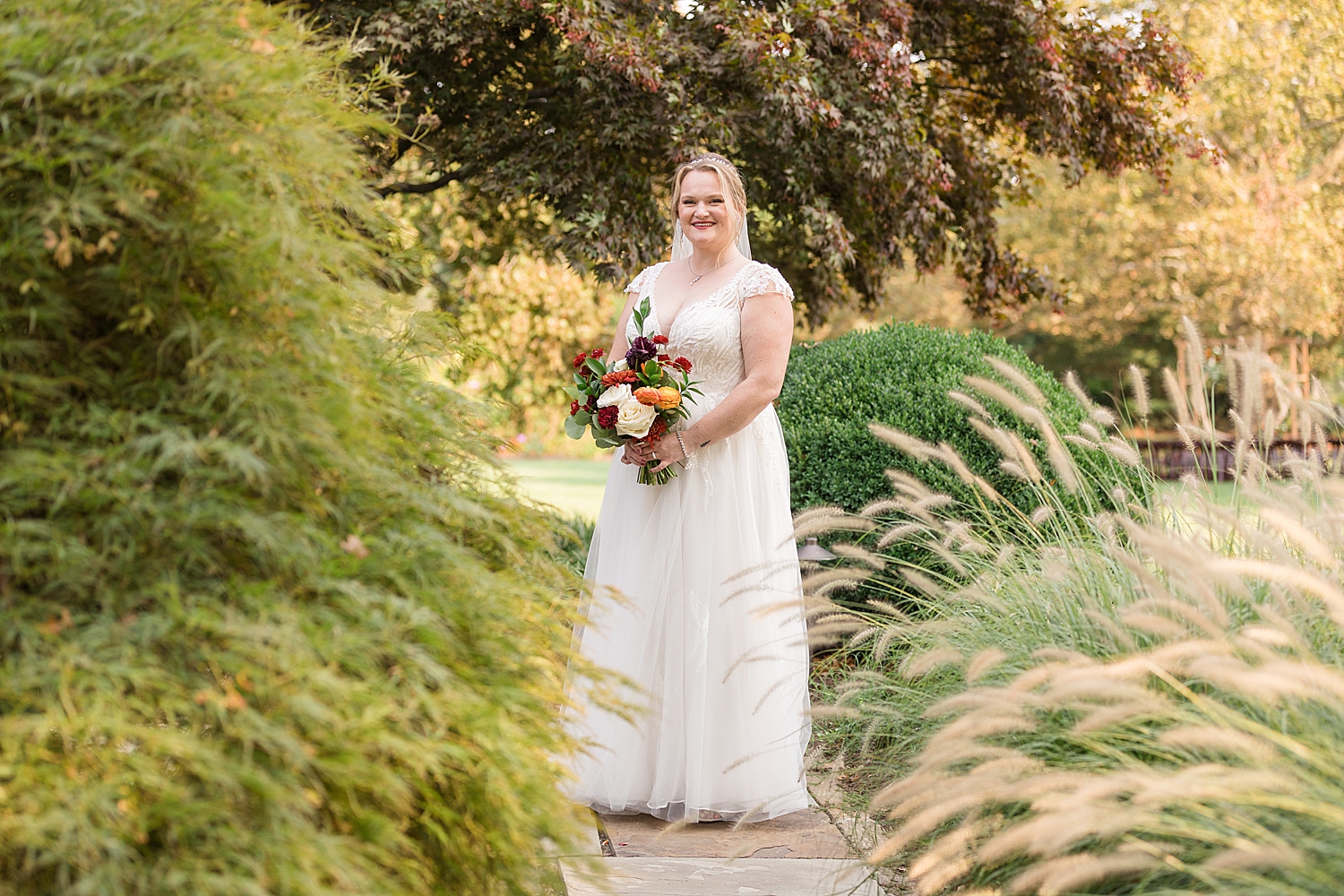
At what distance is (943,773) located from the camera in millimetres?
2664

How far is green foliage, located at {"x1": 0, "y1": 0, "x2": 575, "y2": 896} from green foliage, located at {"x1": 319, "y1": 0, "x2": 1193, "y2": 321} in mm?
4080

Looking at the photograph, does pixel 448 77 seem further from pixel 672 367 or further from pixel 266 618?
pixel 266 618

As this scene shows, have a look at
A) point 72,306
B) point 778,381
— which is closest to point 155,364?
point 72,306

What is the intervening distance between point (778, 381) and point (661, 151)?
3286mm

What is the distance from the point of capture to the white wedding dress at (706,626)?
4008mm

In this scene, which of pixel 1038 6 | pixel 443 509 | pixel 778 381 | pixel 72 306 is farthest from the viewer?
pixel 1038 6

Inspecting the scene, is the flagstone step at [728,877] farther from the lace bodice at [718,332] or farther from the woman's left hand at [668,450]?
the lace bodice at [718,332]

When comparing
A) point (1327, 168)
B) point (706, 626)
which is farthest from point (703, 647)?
point (1327, 168)

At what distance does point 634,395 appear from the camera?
13.0 ft

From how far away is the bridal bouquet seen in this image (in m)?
3.94

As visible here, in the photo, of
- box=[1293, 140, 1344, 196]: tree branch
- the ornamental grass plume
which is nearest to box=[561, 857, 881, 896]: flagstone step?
the ornamental grass plume

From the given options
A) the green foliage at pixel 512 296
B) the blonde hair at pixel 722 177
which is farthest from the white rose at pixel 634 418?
the green foliage at pixel 512 296

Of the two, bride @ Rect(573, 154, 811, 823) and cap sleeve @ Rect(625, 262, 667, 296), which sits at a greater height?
cap sleeve @ Rect(625, 262, 667, 296)

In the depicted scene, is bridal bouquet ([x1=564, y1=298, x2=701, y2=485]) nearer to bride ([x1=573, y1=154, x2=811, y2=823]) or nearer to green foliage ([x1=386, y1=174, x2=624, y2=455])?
bride ([x1=573, y1=154, x2=811, y2=823])
